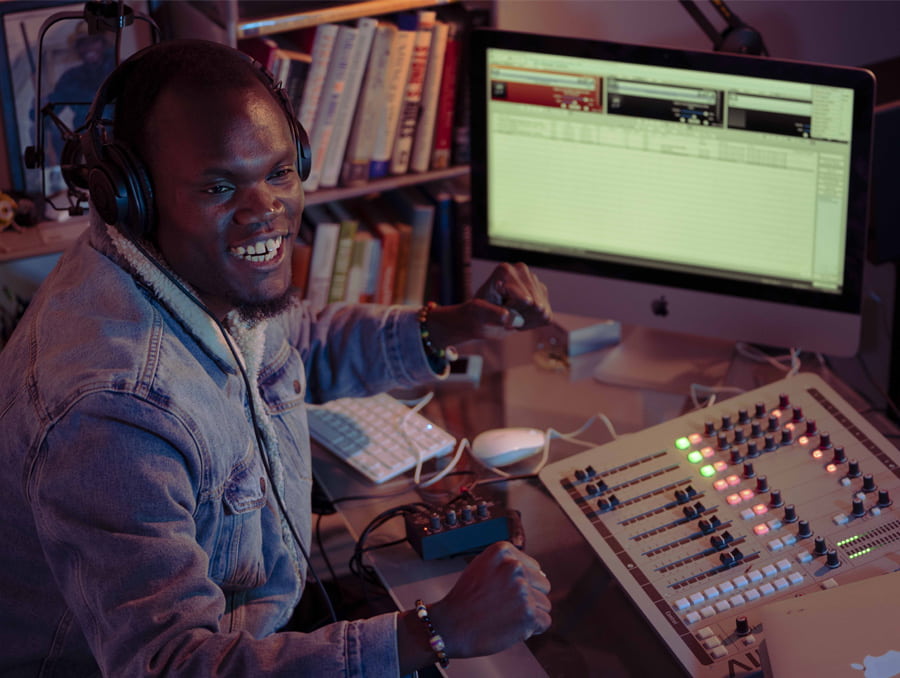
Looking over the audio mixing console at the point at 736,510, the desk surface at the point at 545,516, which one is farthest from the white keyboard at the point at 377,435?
the audio mixing console at the point at 736,510

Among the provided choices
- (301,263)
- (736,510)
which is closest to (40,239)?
(301,263)

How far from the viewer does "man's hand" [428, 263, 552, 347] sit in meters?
1.46

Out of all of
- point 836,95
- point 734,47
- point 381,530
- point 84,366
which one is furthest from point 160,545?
point 734,47

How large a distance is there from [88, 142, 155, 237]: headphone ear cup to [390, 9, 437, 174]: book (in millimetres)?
755

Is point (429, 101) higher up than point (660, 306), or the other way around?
point (429, 101)

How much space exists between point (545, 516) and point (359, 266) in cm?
64

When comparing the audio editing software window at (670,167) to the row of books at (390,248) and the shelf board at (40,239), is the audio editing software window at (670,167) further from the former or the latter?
the shelf board at (40,239)

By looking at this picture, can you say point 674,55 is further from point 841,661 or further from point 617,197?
point 841,661

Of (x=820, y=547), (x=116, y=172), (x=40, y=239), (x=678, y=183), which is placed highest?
(x=116, y=172)

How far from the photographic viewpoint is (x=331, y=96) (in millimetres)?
1689

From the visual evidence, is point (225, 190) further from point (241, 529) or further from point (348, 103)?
point (348, 103)

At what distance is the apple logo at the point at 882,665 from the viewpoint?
0.93 m

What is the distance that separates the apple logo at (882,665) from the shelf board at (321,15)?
112cm

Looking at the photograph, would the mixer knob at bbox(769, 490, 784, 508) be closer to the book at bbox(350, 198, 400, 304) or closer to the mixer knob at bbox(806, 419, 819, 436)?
the mixer knob at bbox(806, 419, 819, 436)
